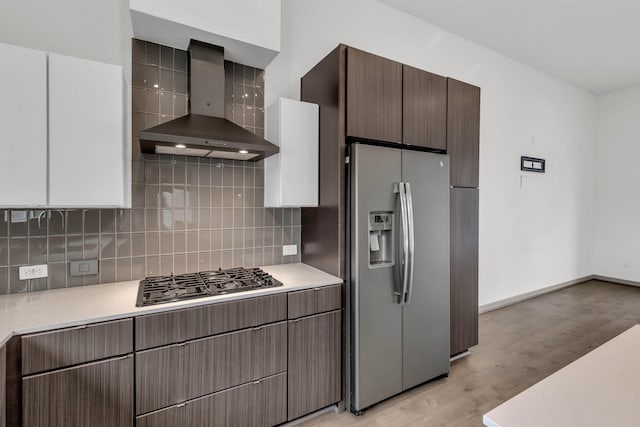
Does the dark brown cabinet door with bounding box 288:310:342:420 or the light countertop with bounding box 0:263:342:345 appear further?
the dark brown cabinet door with bounding box 288:310:342:420

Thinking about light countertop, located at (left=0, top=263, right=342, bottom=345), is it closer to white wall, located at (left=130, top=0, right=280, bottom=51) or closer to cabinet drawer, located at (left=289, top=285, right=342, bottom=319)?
cabinet drawer, located at (left=289, top=285, right=342, bottom=319)

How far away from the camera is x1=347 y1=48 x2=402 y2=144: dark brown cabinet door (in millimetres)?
2188

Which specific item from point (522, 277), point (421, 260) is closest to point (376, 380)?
point (421, 260)

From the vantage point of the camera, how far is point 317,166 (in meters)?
2.43

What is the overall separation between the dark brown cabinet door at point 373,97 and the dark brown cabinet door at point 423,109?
0.08 meters

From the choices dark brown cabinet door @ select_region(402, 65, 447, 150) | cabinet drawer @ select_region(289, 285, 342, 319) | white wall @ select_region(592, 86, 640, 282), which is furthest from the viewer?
white wall @ select_region(592, 86, 640, 282)

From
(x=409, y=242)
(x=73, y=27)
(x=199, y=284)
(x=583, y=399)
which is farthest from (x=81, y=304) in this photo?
(x=583, y=399)

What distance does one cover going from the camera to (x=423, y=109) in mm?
2557

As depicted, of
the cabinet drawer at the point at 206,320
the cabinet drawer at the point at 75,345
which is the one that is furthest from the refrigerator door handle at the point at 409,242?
the cabinet drawer at the point at 75,345

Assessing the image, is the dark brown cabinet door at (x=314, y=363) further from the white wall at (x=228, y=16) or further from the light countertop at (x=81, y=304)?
the white wall at (x=228, y=16)

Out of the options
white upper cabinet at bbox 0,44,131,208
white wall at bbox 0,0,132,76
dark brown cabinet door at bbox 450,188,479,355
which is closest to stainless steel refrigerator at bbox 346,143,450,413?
dark brown cabinet door at bbox 450,188,479,355

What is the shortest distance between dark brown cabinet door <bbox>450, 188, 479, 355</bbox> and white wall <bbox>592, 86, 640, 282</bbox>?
464cm

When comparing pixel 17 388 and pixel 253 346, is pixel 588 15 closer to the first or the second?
pixel 253 346

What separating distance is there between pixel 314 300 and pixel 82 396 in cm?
127
